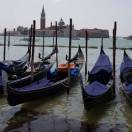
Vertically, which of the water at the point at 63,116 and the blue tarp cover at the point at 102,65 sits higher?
the blue tarp cover at the point at 102,65

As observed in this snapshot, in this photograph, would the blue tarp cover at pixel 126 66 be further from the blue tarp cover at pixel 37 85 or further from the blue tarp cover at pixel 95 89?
the blue tarp cover at pixel 37 85

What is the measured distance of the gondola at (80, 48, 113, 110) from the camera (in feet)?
37.1

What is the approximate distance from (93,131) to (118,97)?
500cm

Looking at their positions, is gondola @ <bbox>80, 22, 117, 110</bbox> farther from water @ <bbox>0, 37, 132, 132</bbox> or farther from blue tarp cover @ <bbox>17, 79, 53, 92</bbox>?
blue tarp cover @ <bbox>17, 79, 53, 92</bbox>

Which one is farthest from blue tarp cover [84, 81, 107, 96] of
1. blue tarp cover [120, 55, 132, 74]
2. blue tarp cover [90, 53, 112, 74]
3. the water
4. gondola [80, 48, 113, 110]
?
blue tarp cover [120, 55, 132, 74]

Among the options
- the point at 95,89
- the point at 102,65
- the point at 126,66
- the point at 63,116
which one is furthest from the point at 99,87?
the point at 126,66

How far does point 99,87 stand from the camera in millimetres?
12805

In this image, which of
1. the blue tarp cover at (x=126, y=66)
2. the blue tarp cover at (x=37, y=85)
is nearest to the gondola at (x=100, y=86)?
the blue tarp cover at (x=126, y=66)

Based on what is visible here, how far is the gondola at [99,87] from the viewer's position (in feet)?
37.1

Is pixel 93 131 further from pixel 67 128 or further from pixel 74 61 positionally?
pixel 74 61

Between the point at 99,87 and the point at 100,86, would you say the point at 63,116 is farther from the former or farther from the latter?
the point at 100,86

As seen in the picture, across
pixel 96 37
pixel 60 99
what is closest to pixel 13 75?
pixel 60 99

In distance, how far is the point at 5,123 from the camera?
10516 millimetres

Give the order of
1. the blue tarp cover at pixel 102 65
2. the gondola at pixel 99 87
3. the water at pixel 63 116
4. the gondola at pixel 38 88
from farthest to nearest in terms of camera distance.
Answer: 1. the blue tarp cover at pixel 102 65
2. the gondola at pixel 38 88
3. the gondola at pixel 99 87
4. the water at pixel 63 116
